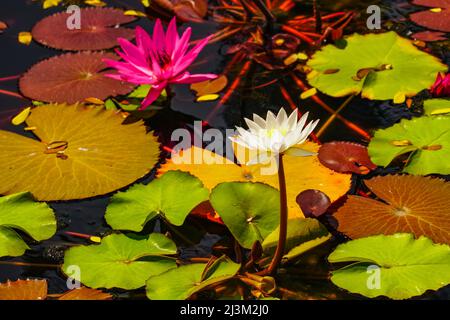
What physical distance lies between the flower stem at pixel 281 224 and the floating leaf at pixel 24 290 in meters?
0.52

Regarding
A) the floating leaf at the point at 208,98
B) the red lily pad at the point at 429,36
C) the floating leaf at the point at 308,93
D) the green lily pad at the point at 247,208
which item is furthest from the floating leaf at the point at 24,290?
the red lily pad at the point at 429,36

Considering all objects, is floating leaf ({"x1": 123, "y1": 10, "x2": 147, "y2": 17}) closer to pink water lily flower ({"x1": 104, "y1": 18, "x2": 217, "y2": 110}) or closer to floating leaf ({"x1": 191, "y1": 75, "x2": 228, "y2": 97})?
floating leaf ({"x1": 191, "y1": 75, "x2": 228, "y2": 97})

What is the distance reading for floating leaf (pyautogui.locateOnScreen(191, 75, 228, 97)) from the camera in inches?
95.6

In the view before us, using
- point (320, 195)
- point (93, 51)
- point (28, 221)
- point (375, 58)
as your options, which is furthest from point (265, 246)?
point (93, 51)

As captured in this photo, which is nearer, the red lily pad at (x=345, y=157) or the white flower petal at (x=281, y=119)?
the white flower petal at (x=281, y=119)

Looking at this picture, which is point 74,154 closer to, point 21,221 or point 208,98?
point 21,221

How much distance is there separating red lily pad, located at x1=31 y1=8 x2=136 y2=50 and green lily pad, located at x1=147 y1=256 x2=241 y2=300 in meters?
1.23

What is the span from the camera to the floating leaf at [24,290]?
1.68 meters

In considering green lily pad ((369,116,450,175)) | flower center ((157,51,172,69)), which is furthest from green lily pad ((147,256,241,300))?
flower center ((157,51,172,69))

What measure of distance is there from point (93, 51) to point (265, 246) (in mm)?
1210

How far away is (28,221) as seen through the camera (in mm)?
1878

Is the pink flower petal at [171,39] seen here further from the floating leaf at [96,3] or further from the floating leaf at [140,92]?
the floating leaf at [96,3]

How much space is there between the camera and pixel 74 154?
6.94ft

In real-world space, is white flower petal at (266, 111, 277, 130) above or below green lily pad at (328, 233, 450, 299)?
above
